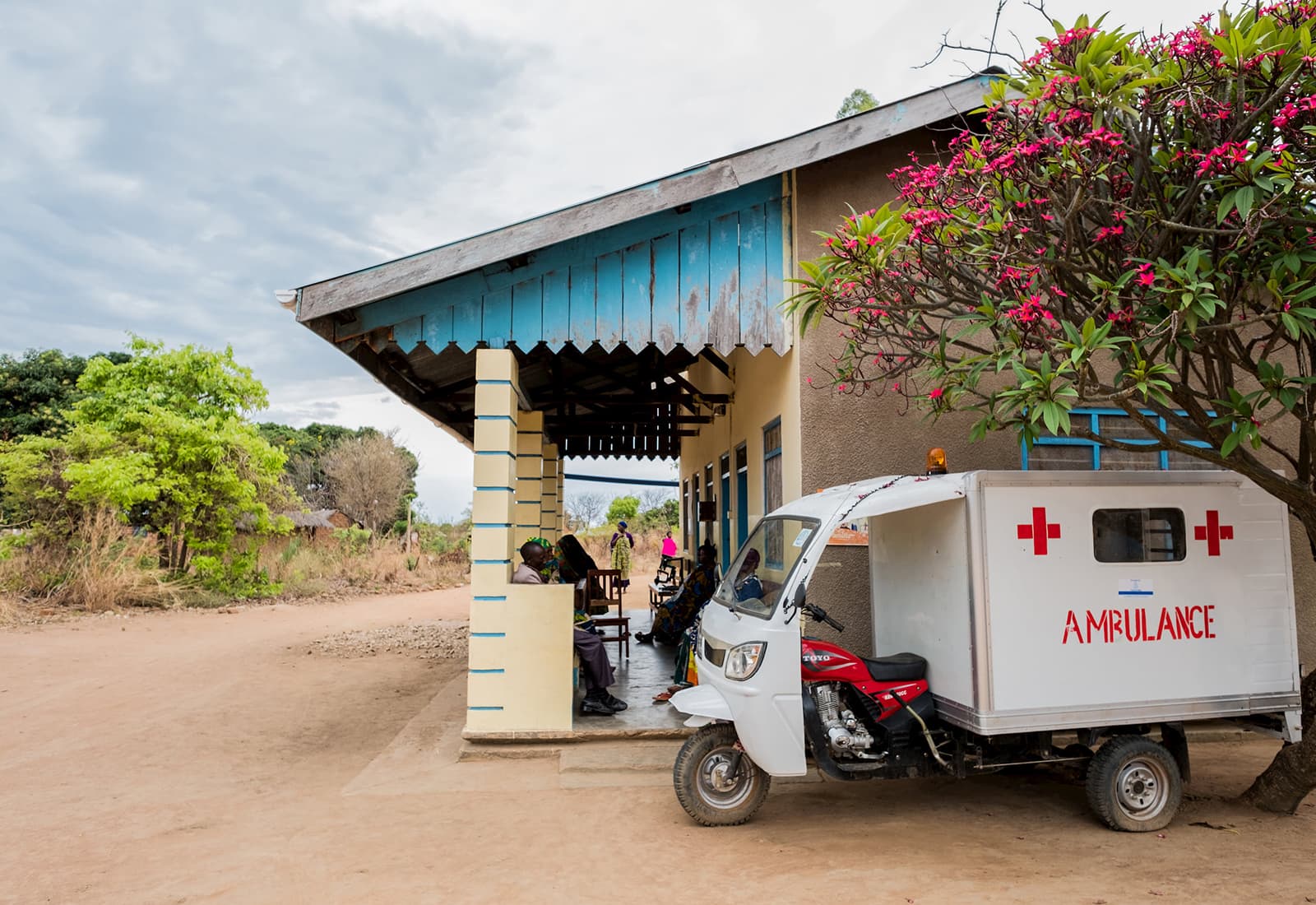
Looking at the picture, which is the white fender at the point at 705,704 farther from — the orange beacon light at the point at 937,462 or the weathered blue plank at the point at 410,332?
the weathered blue plank at the point at 410,332

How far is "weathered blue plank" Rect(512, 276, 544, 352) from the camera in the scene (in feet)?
23.2

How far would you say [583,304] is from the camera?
716 cm

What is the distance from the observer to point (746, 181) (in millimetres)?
6801

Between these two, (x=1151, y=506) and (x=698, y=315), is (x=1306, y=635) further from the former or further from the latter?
(x=698, y=315)

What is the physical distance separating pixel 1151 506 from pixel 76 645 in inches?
600

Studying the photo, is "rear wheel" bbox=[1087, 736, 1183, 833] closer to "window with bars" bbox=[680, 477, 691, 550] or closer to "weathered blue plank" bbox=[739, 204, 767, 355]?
"weathered blue plank" bbox=[739, 204, 767, 355]

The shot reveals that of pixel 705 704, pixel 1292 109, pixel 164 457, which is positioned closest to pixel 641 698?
pixel 705 704

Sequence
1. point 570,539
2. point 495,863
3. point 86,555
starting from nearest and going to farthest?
point 495,863
point 570,539
point 86,555

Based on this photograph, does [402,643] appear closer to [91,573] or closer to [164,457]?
[91,573]

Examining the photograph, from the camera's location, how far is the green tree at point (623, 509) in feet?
128

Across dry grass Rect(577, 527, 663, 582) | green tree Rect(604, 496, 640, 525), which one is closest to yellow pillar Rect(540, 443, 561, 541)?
dry grass Rect(577, 527, 663, 582)

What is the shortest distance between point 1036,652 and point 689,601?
5687mm

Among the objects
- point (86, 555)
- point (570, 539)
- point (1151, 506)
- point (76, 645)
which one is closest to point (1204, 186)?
point (1151, 506)

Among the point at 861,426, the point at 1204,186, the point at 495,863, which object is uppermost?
the point at 1204,186
